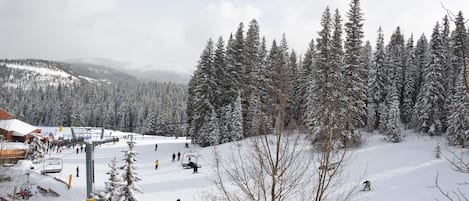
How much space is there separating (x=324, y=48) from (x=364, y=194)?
1827 centimetres

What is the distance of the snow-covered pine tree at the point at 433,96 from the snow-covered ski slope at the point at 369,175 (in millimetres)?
1414

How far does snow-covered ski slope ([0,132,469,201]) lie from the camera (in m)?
20.3

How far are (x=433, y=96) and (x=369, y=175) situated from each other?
16520 mm

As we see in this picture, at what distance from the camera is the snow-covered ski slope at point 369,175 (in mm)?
20344

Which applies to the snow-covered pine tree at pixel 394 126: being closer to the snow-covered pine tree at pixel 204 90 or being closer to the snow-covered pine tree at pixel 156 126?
the snow-covered pine tree at pixel 204 90

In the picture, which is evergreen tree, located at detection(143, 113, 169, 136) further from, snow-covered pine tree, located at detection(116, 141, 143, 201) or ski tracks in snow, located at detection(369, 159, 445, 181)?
snow-covered pine tree, located at detection(116, 141, 143, 201)

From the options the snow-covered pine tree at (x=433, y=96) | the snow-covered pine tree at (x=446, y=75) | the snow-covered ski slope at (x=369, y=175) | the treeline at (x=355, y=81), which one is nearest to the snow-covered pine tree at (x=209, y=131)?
the treeline at (x=355, y=81)

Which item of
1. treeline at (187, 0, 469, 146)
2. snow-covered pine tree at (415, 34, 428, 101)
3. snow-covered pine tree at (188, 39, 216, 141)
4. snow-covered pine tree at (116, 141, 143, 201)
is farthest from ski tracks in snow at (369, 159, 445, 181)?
snow-covered pine tree at (188, 39, 216, 141)

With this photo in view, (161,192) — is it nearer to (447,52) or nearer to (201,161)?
(201,161)

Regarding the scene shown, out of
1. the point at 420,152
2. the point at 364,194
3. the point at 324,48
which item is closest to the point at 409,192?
the point at 364,194

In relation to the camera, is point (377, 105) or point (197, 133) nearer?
point (377, 105)

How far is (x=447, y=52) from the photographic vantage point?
38.4m

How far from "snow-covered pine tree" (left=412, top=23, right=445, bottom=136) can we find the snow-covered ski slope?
4.64 feet

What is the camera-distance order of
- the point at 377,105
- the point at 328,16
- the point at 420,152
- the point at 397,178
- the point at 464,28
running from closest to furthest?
the point at 464,28 → the point at 397,178 → the point at 420,152 → the point at 328,16 → the point at 377,105
